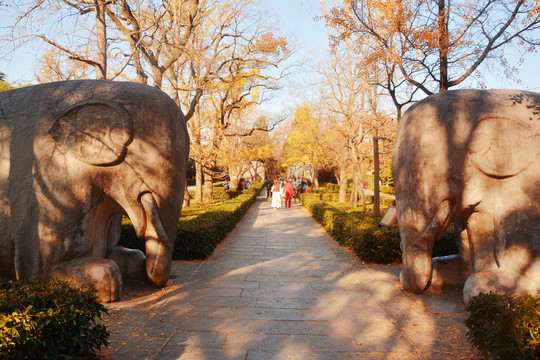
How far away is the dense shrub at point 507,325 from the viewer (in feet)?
8.97

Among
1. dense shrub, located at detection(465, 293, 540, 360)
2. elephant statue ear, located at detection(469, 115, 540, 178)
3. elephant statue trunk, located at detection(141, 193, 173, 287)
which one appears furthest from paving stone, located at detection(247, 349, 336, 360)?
elephant statue ear, located at detection(469, 115, 540, 178)

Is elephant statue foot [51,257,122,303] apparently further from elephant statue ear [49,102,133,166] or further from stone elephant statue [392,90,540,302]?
stone elephant statue [392,90,540,302]

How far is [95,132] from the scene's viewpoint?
16.0 feet

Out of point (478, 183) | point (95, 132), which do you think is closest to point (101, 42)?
point (95, 132)

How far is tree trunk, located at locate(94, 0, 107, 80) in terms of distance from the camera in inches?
343

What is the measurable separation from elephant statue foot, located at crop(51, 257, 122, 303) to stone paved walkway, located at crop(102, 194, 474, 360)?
7.9 inches

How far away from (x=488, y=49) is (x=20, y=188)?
954 centimetres

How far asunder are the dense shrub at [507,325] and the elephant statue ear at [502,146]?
6.74ft

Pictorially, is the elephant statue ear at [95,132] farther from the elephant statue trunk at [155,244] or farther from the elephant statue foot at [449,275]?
the elephant statue foot at [449,275]

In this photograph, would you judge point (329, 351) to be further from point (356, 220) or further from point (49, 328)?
point (356, 220)

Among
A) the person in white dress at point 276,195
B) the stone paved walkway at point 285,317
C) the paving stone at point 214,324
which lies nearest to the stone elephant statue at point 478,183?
the stone paved walkway at point 285,317

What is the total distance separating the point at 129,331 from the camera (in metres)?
4.26

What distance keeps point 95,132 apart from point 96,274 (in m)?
1.91

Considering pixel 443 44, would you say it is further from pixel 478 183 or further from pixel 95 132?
pixel 95 132
